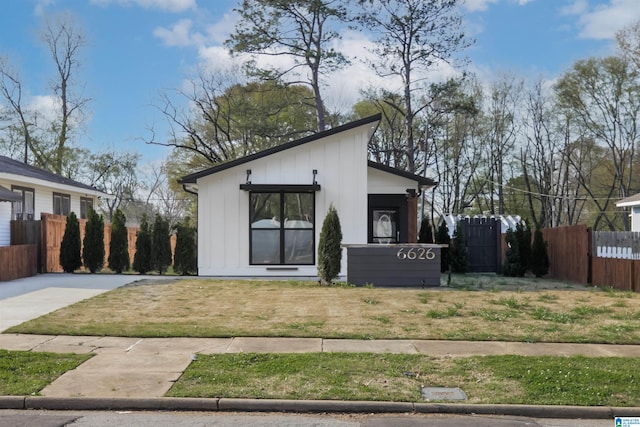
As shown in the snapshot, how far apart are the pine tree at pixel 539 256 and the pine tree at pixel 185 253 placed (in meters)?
10.5

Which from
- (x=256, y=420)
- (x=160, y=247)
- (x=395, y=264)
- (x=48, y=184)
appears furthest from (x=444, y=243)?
(x=256, y=420)

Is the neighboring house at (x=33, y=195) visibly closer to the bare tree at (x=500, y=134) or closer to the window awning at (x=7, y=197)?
the window awning at (x=7, y=197)

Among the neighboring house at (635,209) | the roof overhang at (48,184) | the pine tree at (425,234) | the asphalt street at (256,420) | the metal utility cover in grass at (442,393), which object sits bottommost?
the asphalt street at (256,420)

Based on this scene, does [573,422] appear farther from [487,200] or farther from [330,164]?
[487,200]

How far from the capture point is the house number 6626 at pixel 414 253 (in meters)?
14.1

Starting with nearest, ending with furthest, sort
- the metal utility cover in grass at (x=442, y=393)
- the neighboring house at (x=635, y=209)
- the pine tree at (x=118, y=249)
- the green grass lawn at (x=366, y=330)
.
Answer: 1. the metal utility cover in grass at (x=442, y=393)
2. the green grass lawn at (x=366, y=330)
3. the pine tree at (x=118, y=249)
4. the neighboring house at (x=635, y=209)

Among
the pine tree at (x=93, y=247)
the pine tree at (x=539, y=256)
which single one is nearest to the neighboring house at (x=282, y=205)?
the pine tree at (x=93, y=247)

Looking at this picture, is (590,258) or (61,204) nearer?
(590,258)

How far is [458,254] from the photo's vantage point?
1961 centimetres

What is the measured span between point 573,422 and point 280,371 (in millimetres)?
3029

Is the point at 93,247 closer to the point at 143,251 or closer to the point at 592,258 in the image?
the point at 143,251

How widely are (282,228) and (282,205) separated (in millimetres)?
636

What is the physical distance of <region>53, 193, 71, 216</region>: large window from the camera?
23.3 metres

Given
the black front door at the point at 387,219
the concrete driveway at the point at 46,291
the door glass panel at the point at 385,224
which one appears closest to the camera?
the concrete driveway at the point at 46,291
